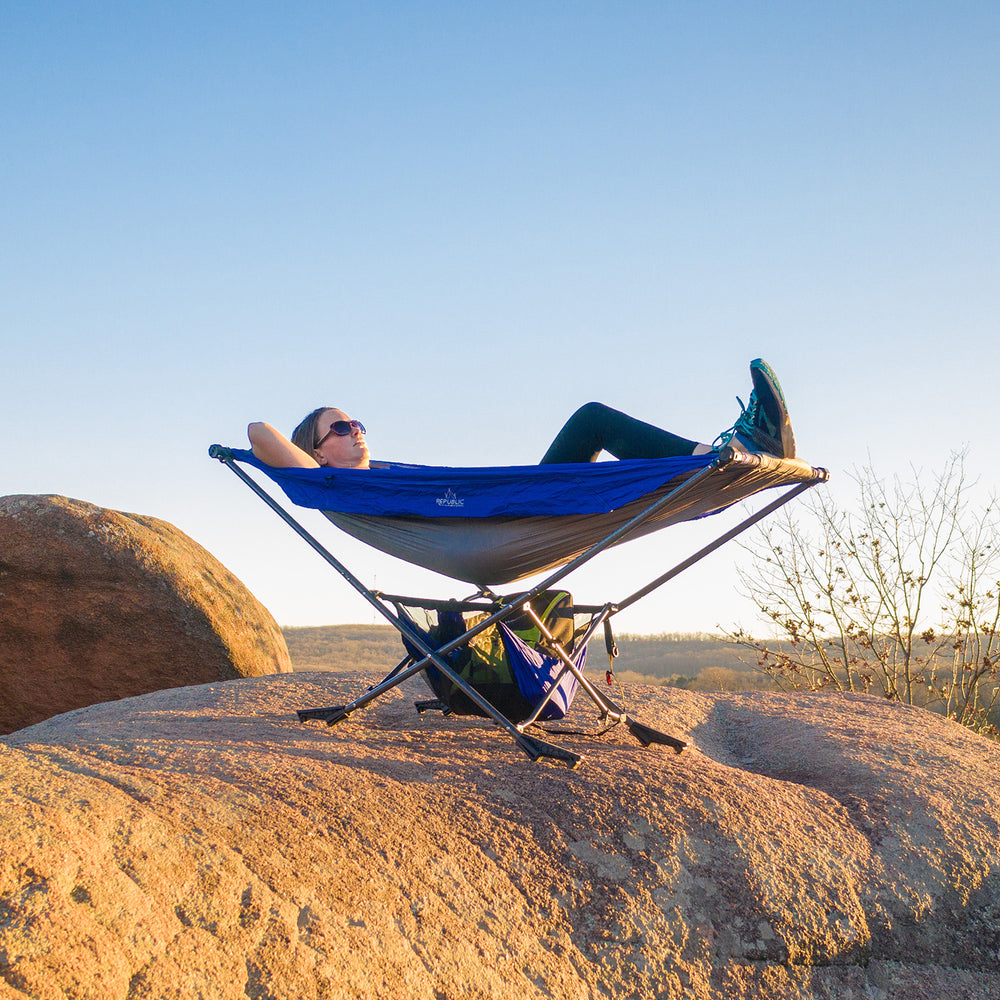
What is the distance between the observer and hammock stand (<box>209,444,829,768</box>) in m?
3.02

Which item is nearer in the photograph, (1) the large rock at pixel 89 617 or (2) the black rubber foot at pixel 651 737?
(2) the black rubber foot at pixel 651 737

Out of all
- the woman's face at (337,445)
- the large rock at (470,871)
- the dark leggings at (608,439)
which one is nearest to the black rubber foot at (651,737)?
the large rock at (470,871)

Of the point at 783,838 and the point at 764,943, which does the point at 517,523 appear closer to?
the point at 783,838

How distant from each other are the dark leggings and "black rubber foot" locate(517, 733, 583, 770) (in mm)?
1132

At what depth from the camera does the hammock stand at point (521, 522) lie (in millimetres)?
3020

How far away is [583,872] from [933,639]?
210 inches

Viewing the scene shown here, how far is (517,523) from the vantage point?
127 inches

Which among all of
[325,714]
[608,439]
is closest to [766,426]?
[608,439]

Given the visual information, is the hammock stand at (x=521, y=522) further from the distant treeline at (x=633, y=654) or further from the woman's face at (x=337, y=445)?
the distant treeline at (x=633, y=654)

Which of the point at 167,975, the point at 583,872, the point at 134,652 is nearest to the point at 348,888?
the point at 167,975

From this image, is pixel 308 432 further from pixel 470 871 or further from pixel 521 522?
pixel 470 871

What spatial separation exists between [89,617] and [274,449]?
9.31 ft

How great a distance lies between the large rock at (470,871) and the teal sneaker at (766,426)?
46.2 inches

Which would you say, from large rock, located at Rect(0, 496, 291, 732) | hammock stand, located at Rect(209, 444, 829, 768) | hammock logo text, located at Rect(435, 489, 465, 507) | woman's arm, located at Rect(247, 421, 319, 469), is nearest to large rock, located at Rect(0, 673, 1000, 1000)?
hammock stand, located at Rect(209, 444, 829, 768)
